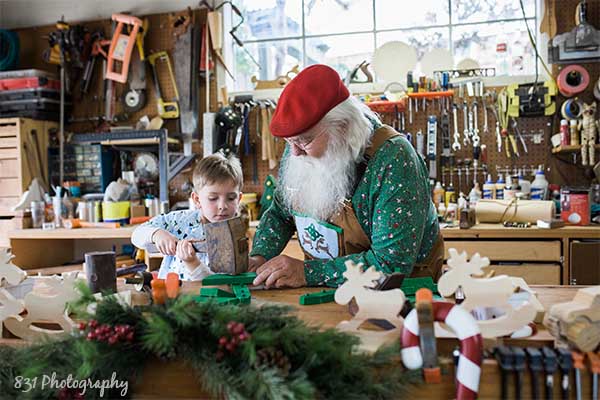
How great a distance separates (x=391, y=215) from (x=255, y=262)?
490 millimetres

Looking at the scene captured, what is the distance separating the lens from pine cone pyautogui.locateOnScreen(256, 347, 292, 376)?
2.86 feet

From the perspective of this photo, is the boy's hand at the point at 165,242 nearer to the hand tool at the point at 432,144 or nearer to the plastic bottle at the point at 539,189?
the hand tool at the point at 432,144

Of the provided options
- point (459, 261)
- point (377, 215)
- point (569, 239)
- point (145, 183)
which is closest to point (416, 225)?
point (377, 215)

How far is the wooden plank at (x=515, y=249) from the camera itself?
3.09m

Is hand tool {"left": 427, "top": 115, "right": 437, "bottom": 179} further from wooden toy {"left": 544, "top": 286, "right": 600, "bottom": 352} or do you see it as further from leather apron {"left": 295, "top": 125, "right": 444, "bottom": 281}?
wooden toy {"left": 544, "top": 286, "right": 600, "bottom": 352}

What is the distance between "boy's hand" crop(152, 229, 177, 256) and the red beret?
1.86 ft

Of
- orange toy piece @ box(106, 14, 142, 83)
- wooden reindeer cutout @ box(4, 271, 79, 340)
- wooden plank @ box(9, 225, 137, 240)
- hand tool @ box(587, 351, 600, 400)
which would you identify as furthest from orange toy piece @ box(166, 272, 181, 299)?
orange toy piece @ box(106, 14, 142, 83)

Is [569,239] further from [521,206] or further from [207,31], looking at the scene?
[207,31]

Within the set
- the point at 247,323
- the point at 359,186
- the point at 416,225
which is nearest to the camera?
the point at 247,323

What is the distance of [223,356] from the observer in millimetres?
915

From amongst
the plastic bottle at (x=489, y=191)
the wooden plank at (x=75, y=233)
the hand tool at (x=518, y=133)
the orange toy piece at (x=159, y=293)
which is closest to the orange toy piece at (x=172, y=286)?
the orange toy piece at (x=159, y=293)

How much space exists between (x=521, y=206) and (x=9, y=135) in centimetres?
355

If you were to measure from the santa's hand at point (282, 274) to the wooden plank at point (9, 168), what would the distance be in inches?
125

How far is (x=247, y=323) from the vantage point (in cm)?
95
